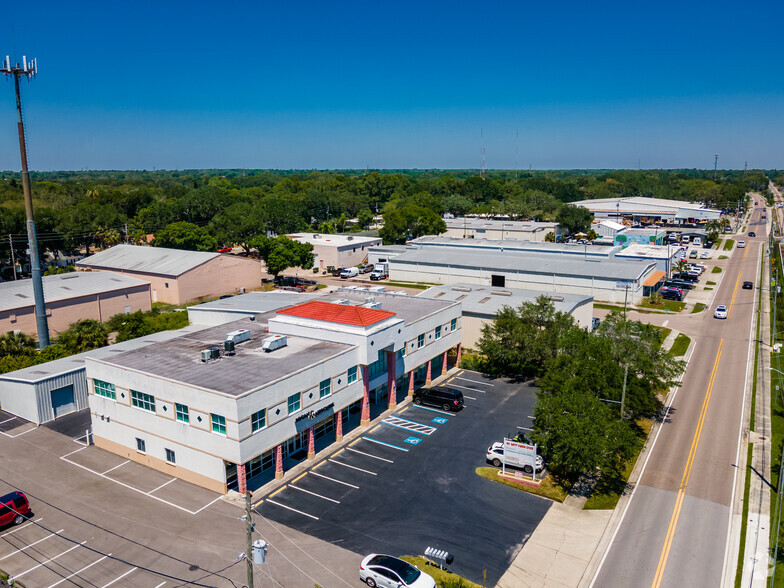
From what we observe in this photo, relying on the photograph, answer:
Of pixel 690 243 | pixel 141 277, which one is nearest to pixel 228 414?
pixel 141 277

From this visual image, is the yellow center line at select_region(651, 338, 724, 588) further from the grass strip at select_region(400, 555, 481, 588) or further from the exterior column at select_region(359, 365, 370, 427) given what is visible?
the exterior column at select_region(359, 365, 370, 427)

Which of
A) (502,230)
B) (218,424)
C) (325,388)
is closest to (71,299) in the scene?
(325,388)

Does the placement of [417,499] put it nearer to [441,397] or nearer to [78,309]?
[441,397]

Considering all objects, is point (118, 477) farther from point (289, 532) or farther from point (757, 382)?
point (757, 382)

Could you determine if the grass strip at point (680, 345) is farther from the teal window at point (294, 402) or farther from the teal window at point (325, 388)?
the teal window at point (294, 402)

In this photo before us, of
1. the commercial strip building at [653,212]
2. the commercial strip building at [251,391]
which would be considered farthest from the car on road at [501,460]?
the commercial strip building at [653,212]
